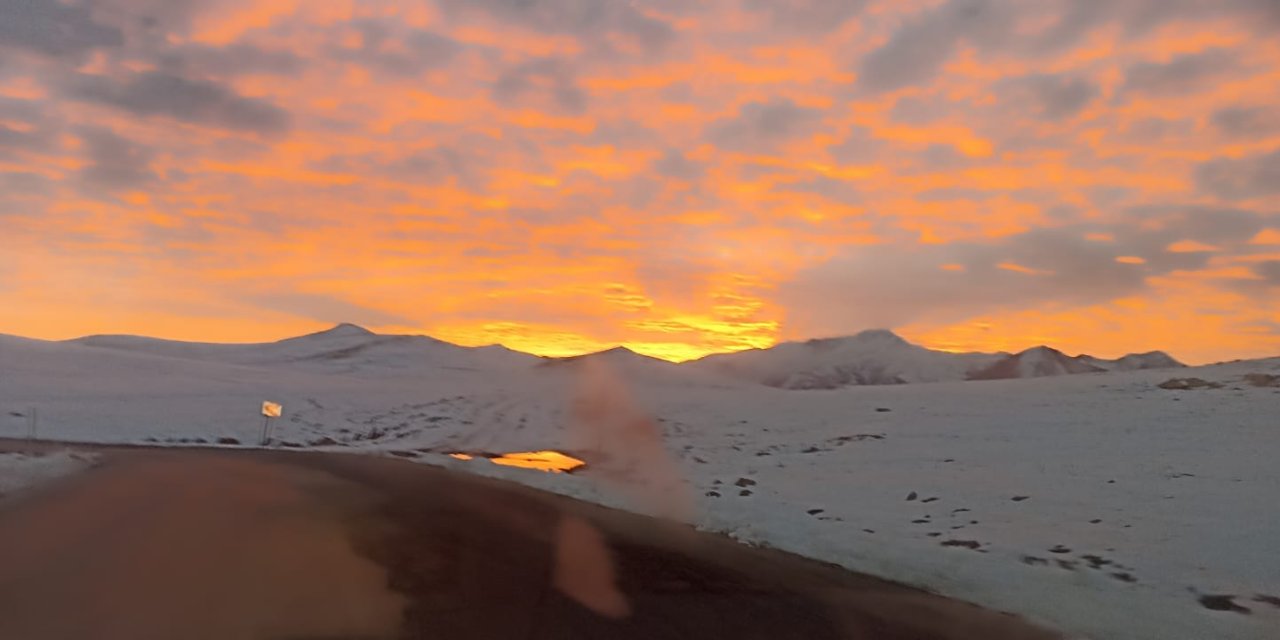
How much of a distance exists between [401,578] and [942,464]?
59.8 ft

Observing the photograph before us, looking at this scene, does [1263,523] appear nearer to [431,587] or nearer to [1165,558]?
[1165,558]

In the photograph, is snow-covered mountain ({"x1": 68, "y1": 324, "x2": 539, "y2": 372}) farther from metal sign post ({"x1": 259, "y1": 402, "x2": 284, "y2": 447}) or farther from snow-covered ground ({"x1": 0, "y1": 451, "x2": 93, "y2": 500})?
snow-covered ground ({"x1": 0, "y1": 451, "x2": 93, "y2": 500})

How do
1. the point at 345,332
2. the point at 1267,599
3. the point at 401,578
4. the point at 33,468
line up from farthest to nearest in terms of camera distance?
1. the point at 345,332
2. the point at 33,468
3. the point at 1267,599
4. the point at 401,578

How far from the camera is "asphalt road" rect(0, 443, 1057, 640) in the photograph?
8102 millimetres

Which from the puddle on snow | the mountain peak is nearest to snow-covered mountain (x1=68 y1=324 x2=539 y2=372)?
the mountain peak

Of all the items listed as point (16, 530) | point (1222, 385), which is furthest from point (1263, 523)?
point (1222, 385)

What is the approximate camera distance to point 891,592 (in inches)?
434

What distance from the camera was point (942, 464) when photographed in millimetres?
24562

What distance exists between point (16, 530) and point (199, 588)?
511 cm

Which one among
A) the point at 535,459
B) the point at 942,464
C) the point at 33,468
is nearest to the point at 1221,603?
the point at 942,464

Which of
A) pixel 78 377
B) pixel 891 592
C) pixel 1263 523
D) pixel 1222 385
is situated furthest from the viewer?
pixel 78 377

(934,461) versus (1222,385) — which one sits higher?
(1222,385)

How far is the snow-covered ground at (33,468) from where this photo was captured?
56.9 ft

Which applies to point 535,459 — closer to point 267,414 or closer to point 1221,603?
point 267,414
